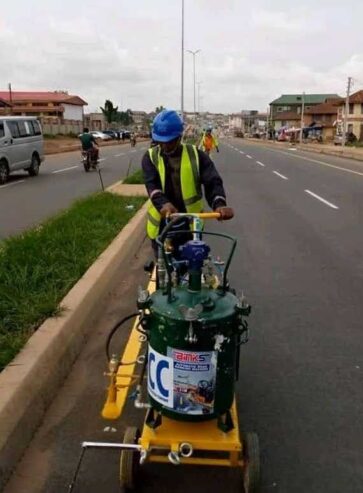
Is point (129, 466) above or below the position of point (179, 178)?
below

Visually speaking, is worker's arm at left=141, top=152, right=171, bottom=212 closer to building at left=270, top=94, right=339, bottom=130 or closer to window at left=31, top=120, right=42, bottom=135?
window at left=31, top=120, right=42, bottom=135

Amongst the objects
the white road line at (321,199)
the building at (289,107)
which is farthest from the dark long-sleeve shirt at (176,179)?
the building at (289,107)

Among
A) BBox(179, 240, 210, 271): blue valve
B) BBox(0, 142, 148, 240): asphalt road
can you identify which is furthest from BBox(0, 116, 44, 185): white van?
BBox(179, 240, 210, 271): blue valve

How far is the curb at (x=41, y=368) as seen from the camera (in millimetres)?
3070

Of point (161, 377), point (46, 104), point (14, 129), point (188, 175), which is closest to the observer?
point (161, 377)

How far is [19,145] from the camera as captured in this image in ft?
61.7

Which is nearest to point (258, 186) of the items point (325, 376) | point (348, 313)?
point (348, 313)

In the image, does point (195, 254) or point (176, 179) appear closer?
point (195, 254)

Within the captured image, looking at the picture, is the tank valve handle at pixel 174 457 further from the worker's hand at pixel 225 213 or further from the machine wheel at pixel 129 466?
the worker's hand at pixel 225 213

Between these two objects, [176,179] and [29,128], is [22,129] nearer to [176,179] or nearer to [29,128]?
[29,128]

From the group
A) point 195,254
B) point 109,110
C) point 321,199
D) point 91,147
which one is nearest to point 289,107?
point 109,110

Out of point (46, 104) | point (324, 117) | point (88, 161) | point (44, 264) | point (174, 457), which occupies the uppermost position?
point (174, 457)

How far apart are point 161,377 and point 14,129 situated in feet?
56.6

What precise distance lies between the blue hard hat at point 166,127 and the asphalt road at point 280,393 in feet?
5.72
